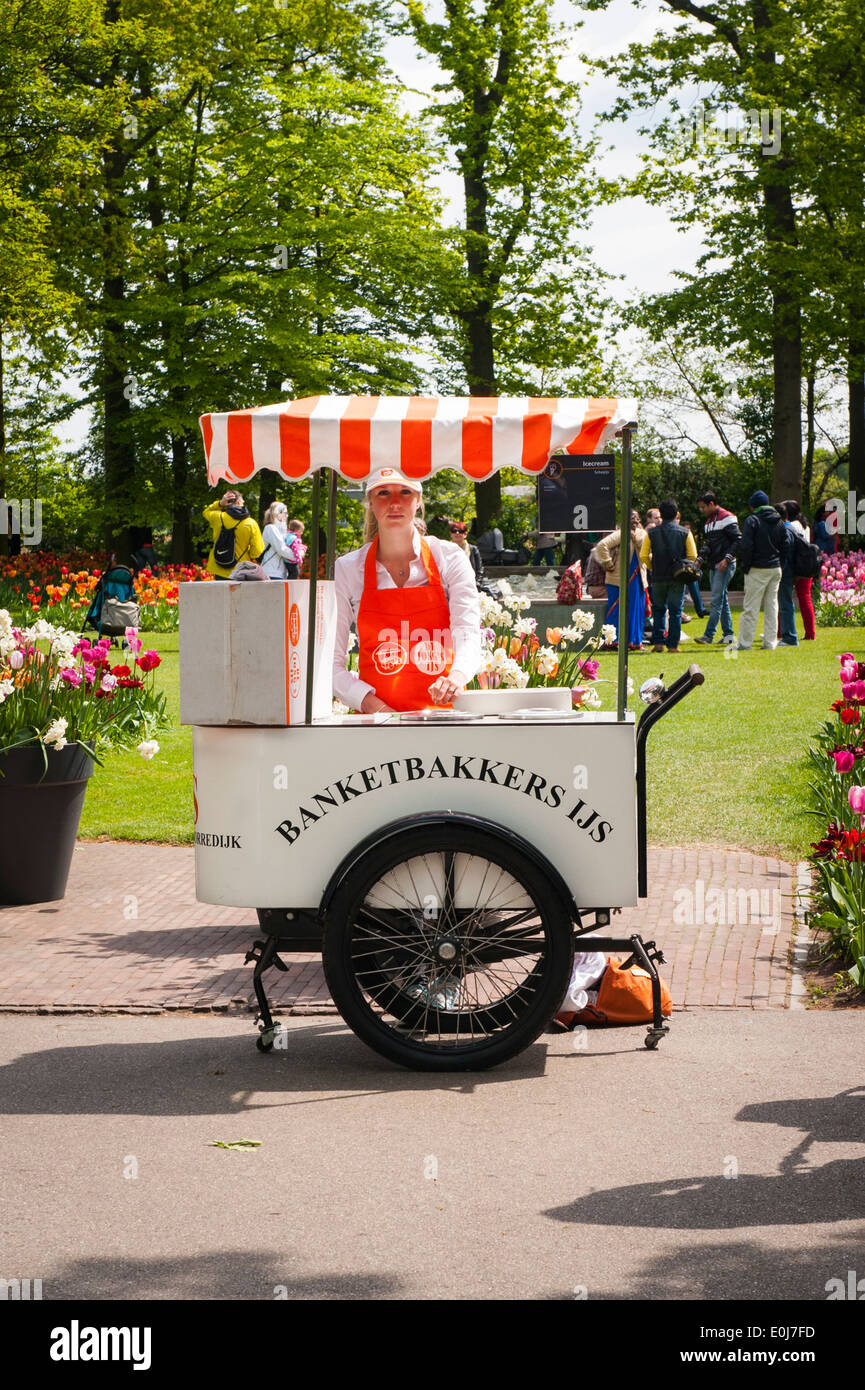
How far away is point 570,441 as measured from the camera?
5195mm

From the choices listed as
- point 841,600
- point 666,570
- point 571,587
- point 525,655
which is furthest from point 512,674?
point 841,600

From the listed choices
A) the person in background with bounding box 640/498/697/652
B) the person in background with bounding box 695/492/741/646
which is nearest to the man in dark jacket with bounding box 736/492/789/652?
the person in background with bounding box 695/492/741/646

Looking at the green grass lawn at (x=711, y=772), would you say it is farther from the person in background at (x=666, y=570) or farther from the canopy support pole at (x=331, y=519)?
the canopy support pole at (x=331, y=519)

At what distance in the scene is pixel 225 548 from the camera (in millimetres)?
18812

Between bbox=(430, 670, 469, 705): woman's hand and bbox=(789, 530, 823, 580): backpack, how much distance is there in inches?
591

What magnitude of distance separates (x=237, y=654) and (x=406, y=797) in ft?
2.46

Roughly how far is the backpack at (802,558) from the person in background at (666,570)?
4.27ft

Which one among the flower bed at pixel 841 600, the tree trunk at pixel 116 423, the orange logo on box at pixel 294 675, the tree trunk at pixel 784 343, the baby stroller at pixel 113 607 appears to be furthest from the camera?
the tree trunk at pixel 116 423

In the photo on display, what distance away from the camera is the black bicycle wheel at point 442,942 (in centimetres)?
522

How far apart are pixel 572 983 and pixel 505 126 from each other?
33398 mm

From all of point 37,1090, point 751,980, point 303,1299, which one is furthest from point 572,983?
point 303,1299

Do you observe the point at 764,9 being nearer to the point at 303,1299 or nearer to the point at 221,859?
the point at 221,859

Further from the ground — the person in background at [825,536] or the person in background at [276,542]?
the person in background at [825,536]

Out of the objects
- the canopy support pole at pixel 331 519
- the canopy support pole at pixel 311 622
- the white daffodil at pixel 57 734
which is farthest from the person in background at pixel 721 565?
the canopy support pole at pixel 311 622
